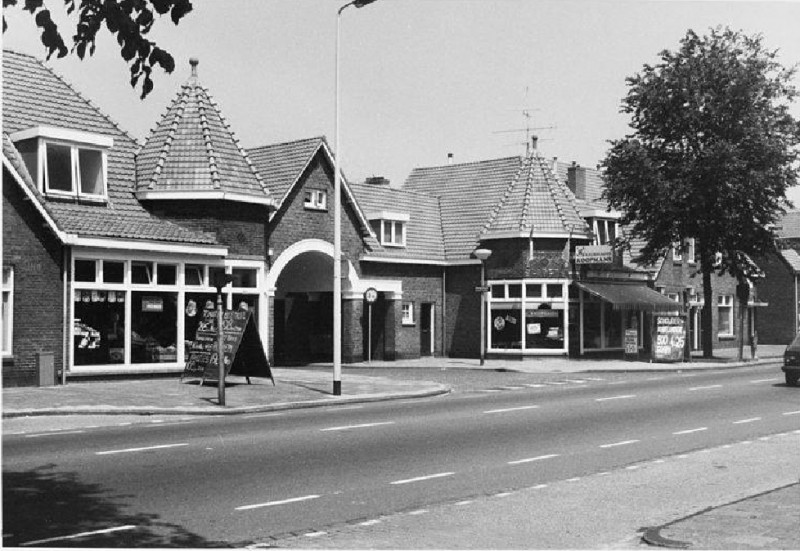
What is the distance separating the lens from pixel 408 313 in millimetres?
40000

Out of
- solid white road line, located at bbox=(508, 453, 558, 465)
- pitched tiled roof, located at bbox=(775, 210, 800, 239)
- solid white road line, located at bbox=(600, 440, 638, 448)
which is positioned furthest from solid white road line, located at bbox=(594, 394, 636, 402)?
pitched tiled roof, located at bbox=(775, 210, 800, 239)

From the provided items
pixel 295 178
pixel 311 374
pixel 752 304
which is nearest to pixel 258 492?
pixel 311 374

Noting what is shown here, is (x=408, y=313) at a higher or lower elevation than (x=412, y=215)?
lower

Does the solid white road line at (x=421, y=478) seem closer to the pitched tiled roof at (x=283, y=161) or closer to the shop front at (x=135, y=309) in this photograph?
the shop front at (x=135, y=309)

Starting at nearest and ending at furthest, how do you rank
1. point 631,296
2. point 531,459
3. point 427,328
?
point 531,459 → point 427,328 → point 631,296

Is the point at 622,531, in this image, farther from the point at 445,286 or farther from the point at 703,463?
the point at 445,286

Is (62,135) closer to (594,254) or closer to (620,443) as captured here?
(620,443)

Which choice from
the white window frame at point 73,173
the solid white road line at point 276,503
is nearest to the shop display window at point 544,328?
the white window frame at point 73,173

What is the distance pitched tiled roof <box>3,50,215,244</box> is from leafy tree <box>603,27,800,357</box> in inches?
804

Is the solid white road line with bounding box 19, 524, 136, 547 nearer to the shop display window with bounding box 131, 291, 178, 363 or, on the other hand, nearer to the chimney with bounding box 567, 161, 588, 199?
the shop display window with bounding box 131, 291, 178, 363

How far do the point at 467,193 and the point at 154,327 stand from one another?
21.8 metres

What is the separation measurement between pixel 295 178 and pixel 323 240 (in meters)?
2.51

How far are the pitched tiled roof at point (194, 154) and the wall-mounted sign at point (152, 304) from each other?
3514 mm

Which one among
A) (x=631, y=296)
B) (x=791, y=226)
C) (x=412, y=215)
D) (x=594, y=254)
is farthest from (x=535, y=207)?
(x=791, y=226)
